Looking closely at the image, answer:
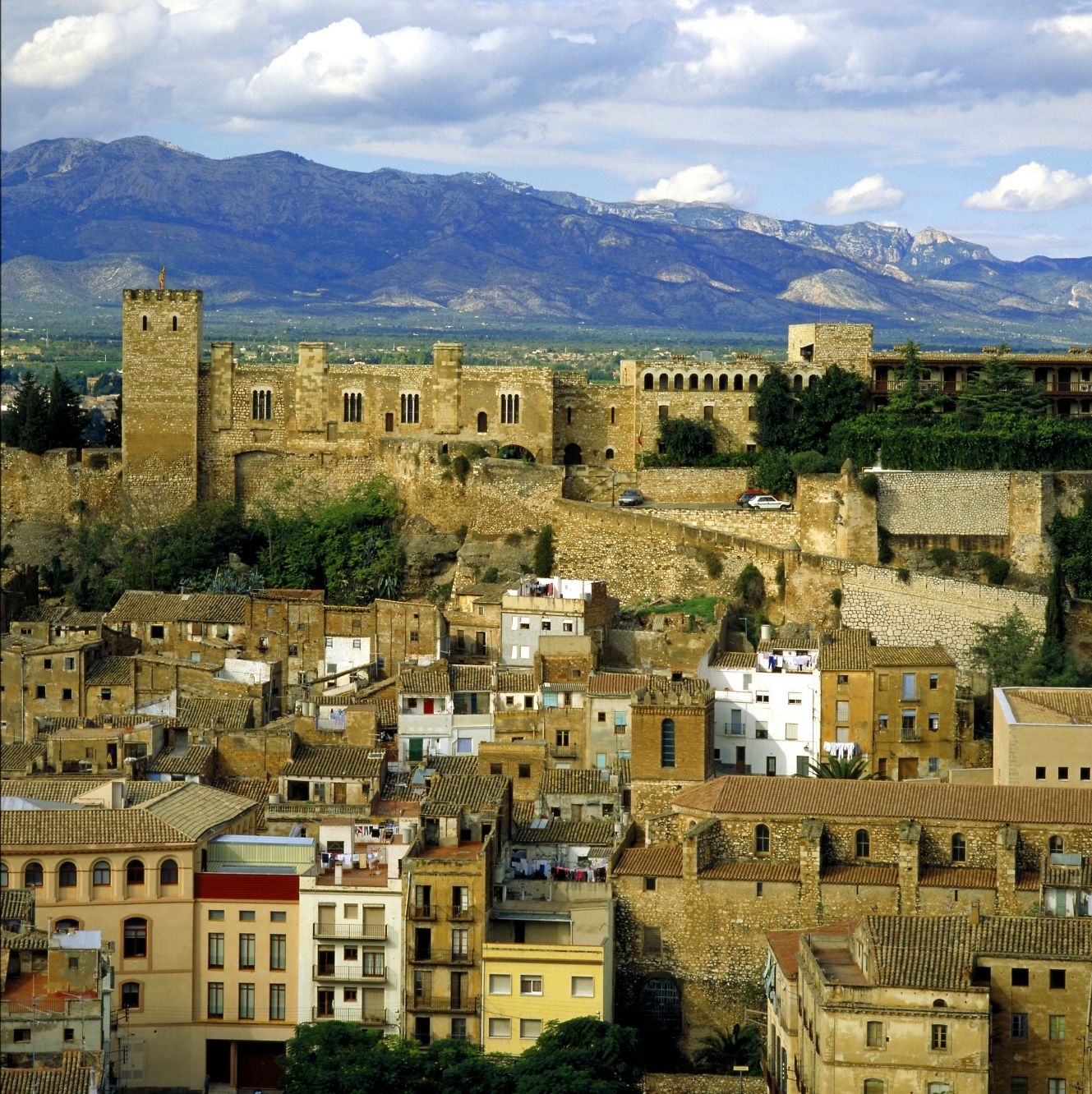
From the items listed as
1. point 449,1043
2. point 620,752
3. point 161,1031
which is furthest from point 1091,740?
point 161,1031

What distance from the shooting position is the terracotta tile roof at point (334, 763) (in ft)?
154

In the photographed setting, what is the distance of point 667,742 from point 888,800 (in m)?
4.37

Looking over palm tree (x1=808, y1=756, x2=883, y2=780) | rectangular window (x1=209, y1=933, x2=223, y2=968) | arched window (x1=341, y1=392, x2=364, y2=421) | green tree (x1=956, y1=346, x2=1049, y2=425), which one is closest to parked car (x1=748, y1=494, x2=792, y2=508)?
green tree (x1=956, y1=346, x2=1049, y2=425)

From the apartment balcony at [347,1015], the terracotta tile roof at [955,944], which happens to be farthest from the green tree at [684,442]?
the terracotta tile roof at [955,944]

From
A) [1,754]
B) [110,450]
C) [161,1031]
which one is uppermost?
[110,450]

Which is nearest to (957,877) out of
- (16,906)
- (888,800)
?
(888,800)

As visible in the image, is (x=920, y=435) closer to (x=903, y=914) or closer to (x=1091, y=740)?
(x=1091, y=740)

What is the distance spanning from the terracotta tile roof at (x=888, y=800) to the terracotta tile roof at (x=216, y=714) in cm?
1045

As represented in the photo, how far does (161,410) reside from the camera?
2552 inches

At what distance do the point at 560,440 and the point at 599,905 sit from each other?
24142 millimetres

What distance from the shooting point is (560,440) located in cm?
6462

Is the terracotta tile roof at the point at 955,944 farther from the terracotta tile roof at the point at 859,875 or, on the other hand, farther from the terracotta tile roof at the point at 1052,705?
the terracotta tile roof at the point at 1052,705

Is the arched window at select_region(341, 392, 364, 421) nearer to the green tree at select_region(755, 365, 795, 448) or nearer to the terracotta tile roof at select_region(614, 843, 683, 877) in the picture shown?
the green tree at select_region(755, 365, 795, 448)

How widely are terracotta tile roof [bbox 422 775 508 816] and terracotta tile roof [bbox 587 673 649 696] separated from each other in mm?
4497
